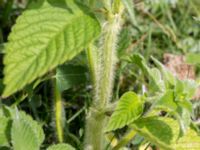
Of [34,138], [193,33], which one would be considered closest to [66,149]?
[34,138]

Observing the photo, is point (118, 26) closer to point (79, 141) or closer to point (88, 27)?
point (88, 27)

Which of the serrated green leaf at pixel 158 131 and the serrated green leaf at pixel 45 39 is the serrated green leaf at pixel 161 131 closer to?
the serrated green leaf at pixel 158 131

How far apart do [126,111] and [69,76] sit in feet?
1.35

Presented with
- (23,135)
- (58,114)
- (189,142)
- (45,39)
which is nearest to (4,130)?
(23,135)

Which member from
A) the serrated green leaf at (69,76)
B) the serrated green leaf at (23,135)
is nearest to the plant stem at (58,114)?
the serrated green leaf at (69,76)

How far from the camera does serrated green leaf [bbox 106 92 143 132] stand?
1.37 m

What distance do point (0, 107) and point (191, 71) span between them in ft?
3.19

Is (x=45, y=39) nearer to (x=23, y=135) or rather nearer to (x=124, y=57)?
(x=23, y=135)

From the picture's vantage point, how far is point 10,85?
1112 mm

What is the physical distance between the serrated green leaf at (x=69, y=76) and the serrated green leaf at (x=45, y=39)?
1.52ft

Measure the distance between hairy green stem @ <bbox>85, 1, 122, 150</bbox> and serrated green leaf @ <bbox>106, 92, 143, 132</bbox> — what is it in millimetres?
90

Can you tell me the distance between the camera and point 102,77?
1477 mm

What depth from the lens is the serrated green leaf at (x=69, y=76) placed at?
68.7 inches

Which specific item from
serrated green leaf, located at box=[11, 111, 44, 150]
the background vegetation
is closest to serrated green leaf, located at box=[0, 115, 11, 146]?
serrated green leaf, located at box=[11, 111, 44, 150]
